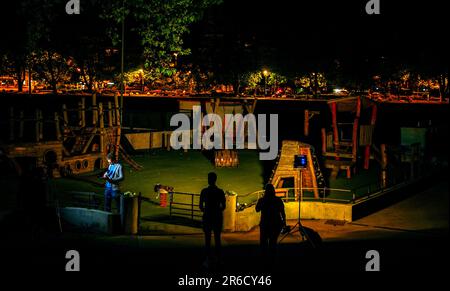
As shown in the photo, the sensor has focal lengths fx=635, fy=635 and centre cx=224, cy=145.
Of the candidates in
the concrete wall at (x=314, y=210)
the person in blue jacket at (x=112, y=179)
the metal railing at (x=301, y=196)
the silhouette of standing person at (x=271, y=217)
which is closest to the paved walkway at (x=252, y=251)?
the silhouette of standing person at (x=271, y=217)

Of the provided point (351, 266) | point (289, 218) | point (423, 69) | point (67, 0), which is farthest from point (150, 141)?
point (423, 69)

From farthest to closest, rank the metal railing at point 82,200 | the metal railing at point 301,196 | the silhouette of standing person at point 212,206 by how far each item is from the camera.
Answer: the metal railing at point 301,196
the metal railing at point 82,200
the silhouette of standing person at point 212,206

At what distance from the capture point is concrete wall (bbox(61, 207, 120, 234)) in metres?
15.4

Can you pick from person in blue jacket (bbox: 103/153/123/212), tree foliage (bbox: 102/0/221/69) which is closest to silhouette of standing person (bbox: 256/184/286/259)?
person in blue jacket (bbox: 103/153/123/212)

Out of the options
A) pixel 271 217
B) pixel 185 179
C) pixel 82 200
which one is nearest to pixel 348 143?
pixel 185 179

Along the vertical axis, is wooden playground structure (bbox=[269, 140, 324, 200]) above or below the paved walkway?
above

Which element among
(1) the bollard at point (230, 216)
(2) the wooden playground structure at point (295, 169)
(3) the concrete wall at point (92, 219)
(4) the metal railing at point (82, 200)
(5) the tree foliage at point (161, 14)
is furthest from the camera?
(5) the tree foliage at point (161, 14)

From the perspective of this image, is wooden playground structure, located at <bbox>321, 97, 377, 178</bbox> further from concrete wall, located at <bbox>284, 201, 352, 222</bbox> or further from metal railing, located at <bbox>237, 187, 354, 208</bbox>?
concrete wall, located at <bbox>284, 201, 352, 222</bbox>

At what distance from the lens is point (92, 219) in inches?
618

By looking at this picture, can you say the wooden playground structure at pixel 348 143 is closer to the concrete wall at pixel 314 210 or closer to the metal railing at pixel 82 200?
the concrete wall at pixel 314 210

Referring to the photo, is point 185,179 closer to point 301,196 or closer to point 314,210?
point 314,210

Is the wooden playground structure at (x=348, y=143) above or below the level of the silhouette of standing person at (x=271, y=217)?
above

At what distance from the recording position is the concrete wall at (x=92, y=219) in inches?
606
